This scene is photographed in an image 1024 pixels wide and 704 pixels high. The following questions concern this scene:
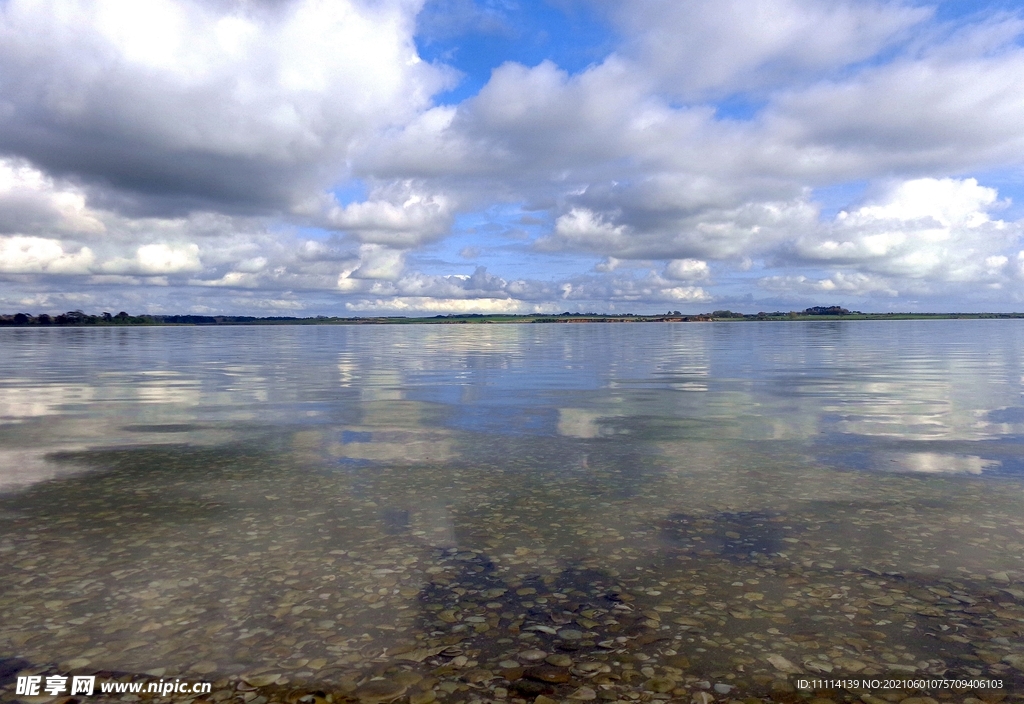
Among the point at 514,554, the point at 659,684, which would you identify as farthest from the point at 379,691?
the point at 514,554

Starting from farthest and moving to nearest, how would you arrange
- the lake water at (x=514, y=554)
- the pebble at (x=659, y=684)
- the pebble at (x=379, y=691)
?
the lake water at (x=514, y=554) → the pebble at (x=659, y=684) → the pebble at (x=379, y=691)

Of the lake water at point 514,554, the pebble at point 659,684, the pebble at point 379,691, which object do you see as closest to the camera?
the pebble at point 379,691

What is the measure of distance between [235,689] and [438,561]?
3.71 m

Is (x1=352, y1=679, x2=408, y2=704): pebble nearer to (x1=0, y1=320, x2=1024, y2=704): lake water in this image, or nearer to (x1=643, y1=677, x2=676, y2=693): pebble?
(x1=0, y1=320, x2=1024, y2=704): lake water

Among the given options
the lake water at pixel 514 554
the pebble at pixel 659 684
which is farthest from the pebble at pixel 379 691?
the pebble at pixel 659 684

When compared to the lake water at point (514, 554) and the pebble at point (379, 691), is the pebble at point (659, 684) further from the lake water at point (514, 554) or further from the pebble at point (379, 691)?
the pebble at point (379, 691)

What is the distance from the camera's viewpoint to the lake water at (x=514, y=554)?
7.16 m

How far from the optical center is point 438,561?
997cm

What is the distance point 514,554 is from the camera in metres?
10.2

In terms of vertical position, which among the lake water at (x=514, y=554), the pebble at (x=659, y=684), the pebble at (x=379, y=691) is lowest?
the pebble at (x=379, y=691)

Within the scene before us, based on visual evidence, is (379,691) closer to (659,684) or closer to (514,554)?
(659,684)

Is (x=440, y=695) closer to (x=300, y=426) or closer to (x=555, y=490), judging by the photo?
(x=555, y=490)

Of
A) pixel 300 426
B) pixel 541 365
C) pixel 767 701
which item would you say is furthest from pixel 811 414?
pixel 541 365

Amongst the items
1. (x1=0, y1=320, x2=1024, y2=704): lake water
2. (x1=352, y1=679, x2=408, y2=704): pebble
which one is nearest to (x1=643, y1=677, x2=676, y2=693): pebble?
(x1=0, y1=320, x2=1024, y2=704): lake water
